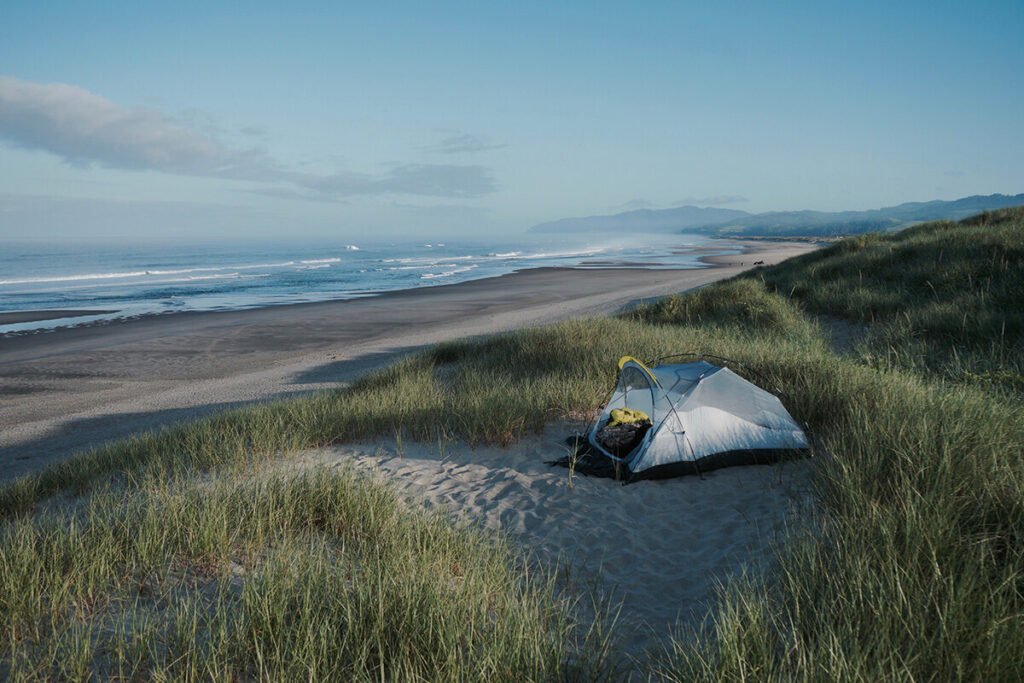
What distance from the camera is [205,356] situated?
58.1 feet

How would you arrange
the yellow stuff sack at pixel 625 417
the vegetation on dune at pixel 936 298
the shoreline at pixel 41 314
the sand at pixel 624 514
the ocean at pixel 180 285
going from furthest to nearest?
1. the ocean at pixel 180 285
2. the shoreline at pixel 41 314
3. the vegetation on dune at pixel 936 298
4. the yellow stuff sack at pixel 625 417
5. the sand at pixel 624 514

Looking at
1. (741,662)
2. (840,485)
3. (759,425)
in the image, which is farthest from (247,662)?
(759,425)

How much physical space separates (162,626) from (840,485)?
4.06 m

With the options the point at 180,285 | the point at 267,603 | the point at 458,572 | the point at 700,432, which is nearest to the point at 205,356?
the point at 700,432

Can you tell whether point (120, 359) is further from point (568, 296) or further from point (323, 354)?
point (568, 296)

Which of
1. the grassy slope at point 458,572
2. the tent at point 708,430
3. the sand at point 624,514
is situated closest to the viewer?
the grassy slope at point 458,572

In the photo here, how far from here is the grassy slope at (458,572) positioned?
8.99 feet

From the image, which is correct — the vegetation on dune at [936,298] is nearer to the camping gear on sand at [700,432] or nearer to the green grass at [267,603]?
the camping gear on sand at [700,432]

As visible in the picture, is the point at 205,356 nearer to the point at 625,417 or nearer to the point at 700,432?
the point at 625,417

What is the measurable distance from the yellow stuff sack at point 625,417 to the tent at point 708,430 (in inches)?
5.2

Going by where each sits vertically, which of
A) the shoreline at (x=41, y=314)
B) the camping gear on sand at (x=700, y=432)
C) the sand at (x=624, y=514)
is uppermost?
the shoreline at (x=41, y=314)

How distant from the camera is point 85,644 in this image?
2.79 m

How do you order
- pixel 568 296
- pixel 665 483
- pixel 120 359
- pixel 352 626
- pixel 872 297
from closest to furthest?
pixel 352 626
pixel 665 483
pixel 872 297
pixel 120 359
pixel 568 296

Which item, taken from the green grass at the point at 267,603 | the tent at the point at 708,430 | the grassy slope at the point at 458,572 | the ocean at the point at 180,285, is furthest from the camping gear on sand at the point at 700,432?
the ocean at the point at 180,285
